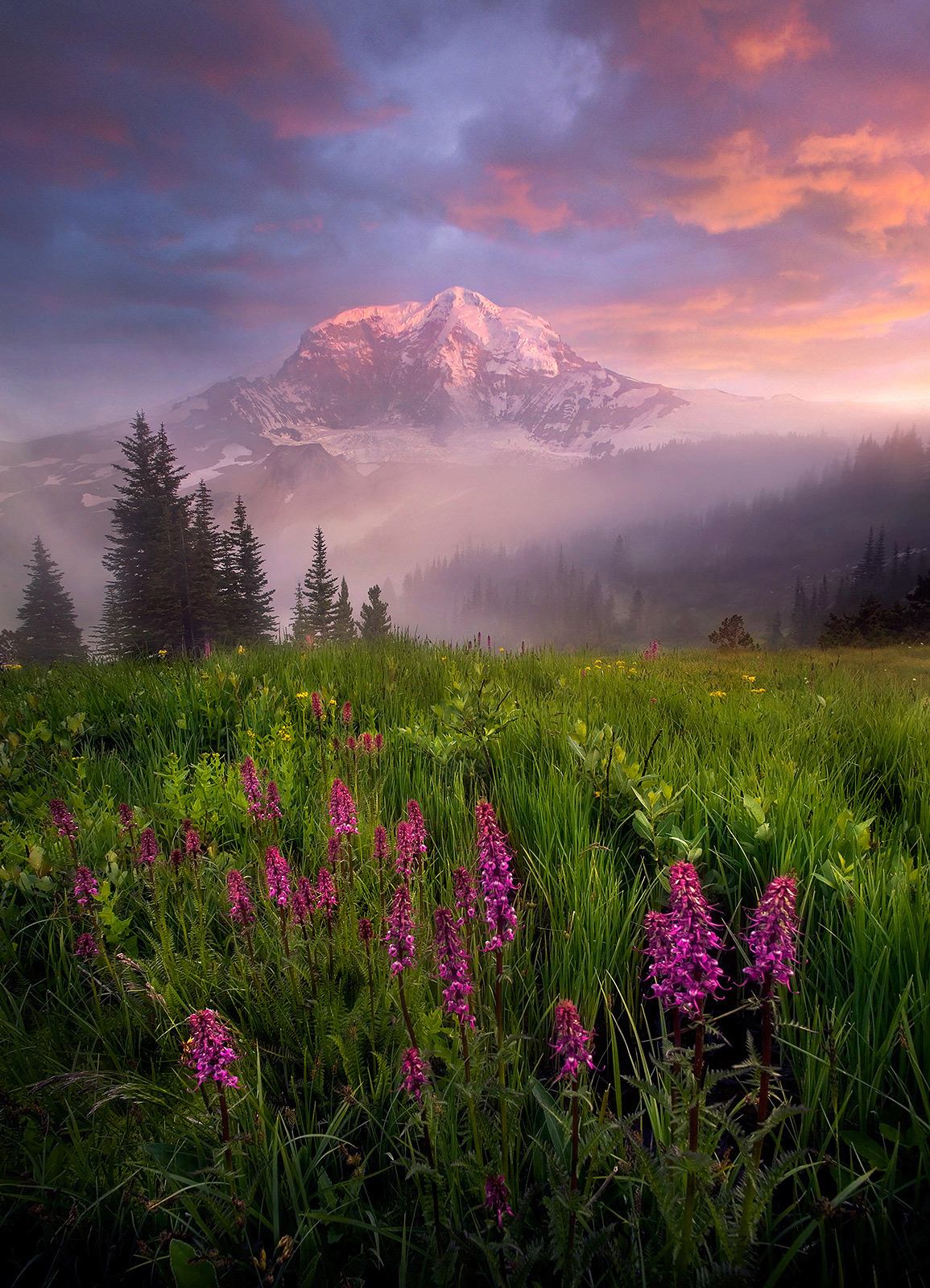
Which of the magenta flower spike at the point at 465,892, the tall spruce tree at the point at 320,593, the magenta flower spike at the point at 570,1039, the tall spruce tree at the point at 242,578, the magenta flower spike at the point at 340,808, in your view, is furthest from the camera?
the tall spruce tree at the point at 320,593

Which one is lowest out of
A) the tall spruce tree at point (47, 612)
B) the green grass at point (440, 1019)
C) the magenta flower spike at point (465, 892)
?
the tall spruce tree at point (47, 612)

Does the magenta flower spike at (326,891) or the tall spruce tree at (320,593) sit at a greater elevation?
the magenta flower spike at (326,891)

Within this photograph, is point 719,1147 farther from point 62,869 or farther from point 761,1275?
point 62,869

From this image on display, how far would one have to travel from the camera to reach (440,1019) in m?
2.02

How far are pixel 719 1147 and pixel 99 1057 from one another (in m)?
2.29

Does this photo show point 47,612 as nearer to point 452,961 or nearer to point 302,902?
point 302,902

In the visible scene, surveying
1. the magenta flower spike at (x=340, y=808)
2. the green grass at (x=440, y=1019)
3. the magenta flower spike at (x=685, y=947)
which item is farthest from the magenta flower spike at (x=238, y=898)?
the magenta flower spike at (x=685, y=947)

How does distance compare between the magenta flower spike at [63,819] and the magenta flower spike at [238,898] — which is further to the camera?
the magenta flower spike at [63,819]

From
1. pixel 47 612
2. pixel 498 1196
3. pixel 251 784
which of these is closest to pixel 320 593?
pixel 47 612

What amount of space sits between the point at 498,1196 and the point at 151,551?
6548 cm

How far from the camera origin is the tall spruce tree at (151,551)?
173ft

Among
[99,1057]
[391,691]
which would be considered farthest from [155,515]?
[99,1057]

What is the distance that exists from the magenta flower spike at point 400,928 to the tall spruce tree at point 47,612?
93492 millimetres

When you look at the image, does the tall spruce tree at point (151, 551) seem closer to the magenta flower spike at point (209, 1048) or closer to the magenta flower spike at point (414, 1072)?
the magenta flower spike at point (209, 1048)
